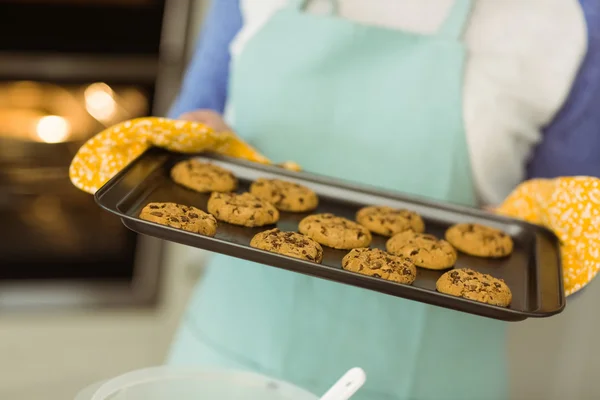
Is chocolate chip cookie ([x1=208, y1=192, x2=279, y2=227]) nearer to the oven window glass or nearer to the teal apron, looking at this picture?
the teal apron

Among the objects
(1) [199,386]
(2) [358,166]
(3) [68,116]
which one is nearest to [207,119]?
(2) [358,166]

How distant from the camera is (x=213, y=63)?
125cm

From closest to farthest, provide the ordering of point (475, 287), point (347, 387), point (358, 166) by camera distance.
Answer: point (347, 387)
point (475, 287)
point (358, 166)

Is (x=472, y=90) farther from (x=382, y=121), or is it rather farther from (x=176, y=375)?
(x=176, y=375)

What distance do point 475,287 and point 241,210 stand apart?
281mm

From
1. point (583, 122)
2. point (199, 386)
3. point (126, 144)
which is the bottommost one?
point (199, 386)

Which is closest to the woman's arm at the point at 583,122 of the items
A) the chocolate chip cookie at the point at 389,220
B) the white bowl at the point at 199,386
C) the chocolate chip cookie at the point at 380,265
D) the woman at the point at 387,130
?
the woman at the point at 387,130

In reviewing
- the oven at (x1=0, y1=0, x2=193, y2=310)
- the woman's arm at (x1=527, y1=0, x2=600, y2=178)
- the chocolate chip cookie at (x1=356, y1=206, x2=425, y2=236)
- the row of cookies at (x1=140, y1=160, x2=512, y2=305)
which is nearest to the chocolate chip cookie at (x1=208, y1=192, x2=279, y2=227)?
the row of cookies at (x1=140, y1=160, x2=512, y2=305)

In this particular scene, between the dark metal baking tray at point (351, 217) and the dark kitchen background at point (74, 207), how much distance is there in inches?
36.5

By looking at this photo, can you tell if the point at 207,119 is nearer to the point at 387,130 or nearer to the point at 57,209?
the point at 387,130

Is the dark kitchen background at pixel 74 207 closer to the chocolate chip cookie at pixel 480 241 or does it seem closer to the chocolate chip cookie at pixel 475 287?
the chocolate chip cookie at pixel 480 241

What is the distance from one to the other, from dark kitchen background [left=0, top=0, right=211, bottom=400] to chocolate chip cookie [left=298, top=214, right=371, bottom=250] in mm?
1065

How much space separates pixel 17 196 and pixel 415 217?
1.22m

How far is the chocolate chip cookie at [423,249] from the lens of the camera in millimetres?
916
